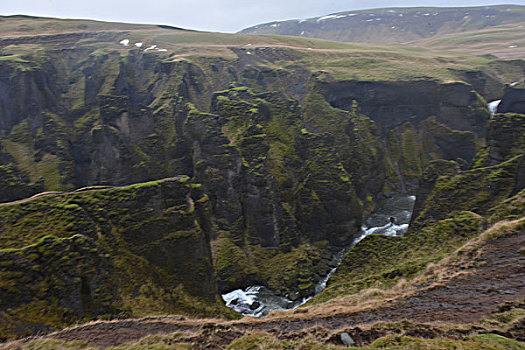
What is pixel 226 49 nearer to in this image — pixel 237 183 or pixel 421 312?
pixel 237 183

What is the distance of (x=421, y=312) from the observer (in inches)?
720

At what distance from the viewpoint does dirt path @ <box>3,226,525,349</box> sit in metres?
17.4

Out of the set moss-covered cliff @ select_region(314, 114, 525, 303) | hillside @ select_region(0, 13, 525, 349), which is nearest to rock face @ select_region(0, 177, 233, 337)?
hillside @ select_region(0, 13, 525, 349)

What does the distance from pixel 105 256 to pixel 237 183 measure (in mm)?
→ 31152

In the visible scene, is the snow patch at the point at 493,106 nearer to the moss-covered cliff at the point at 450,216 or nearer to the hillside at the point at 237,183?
the hillside at the point at 237,183

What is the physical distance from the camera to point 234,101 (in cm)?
6725

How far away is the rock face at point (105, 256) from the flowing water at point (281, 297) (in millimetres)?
9130

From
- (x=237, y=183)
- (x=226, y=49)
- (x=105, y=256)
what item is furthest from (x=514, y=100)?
(x=105, y=256)

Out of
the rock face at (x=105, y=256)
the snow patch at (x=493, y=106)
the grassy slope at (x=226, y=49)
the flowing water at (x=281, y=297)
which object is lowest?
the flowing water at (x=281, y=297)

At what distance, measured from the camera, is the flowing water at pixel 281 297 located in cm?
4541

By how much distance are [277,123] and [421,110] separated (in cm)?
4732

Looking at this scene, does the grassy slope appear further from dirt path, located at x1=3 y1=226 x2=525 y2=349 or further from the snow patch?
dirt path, located at x1=3 y1=226 x2=525 y2=349

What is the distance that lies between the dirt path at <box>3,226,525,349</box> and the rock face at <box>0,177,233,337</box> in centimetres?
417

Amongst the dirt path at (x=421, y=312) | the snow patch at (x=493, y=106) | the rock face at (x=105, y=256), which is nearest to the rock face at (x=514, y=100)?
the snow patch at (x=493, y=106)
